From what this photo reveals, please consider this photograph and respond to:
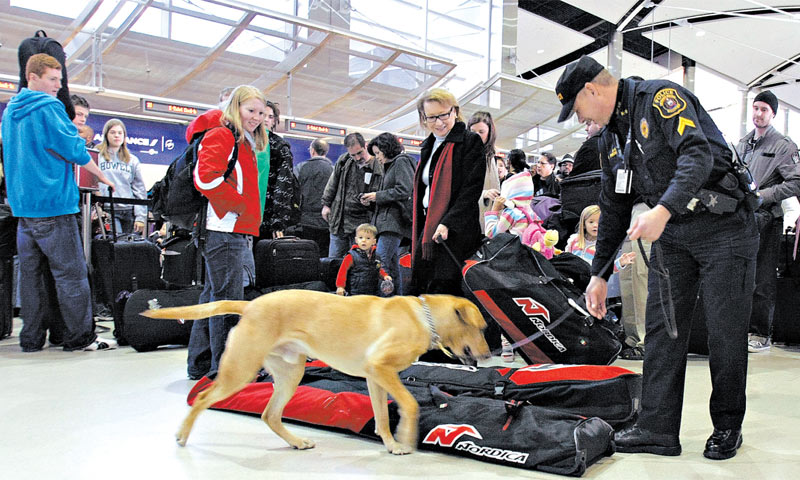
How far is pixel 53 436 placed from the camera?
8.83 feet

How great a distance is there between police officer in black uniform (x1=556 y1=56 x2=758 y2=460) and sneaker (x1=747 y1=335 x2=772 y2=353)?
131 inches

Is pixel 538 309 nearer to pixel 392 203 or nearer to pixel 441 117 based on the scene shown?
pixel 441 117

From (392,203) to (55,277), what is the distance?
2787 mm

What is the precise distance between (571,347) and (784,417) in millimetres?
1158

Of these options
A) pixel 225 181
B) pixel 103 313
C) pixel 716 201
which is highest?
pixel 225 181

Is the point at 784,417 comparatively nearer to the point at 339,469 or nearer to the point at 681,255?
the point at 681,255

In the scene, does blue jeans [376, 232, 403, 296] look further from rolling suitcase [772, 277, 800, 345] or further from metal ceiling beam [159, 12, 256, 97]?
metal ceiling beam [159, 12, 256, 97]

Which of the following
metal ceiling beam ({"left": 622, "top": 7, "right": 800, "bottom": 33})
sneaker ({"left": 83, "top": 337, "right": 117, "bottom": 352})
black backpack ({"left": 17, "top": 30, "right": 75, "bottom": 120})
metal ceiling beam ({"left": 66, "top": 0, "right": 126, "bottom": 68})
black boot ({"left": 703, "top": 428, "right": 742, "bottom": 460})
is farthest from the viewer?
metal ceiling beam ({"left": 622, "top": 7, "right": 800, "bottom": 33})

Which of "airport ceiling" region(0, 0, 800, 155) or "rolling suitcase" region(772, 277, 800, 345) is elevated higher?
"airport ceiling" region(0, 0, 800, 155)

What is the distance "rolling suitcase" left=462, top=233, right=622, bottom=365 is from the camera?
375 centimetres

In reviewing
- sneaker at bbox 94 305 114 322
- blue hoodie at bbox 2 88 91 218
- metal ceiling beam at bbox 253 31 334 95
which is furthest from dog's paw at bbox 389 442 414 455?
metal ceiling beam at bbox 253 31 334 95

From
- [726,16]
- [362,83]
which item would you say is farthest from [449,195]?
[726,16]

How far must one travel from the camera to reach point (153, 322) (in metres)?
4.90

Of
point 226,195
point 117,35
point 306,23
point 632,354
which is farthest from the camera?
point 306,23
